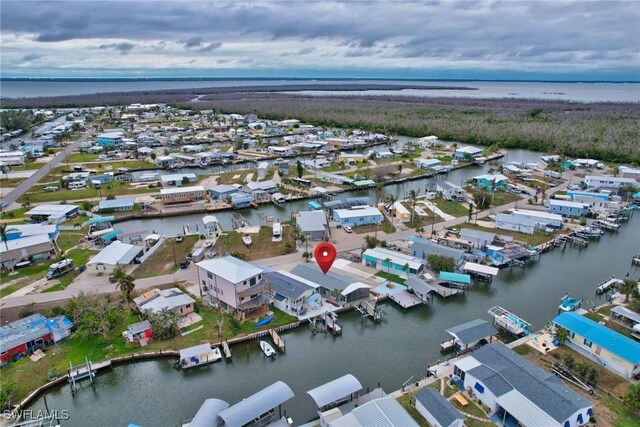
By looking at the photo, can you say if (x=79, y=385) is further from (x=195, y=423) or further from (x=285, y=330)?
(x=285, y=330)

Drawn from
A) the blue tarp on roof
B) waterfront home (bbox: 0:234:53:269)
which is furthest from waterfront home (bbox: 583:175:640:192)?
waterfront home (bbox: 0:234:53:269)

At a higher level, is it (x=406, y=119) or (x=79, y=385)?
(x=406, y=119)

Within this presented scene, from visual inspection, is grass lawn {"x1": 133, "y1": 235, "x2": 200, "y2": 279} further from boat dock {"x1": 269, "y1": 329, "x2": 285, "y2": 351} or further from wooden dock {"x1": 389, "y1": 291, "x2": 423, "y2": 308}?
wooden dock {"x1": 389, "y1": 291, "x2": 423, "y2": 308}

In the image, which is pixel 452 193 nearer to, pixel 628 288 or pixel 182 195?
pixel 628 288

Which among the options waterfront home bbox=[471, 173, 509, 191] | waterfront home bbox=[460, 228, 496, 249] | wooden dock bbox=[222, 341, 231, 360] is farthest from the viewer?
waterfront home bbox=[471, 173, 509, 191]

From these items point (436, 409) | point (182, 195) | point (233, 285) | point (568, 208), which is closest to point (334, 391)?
point (436, 409)

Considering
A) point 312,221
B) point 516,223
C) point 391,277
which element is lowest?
point 391,277

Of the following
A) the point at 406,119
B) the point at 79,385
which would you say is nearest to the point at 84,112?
the point at 406,119
